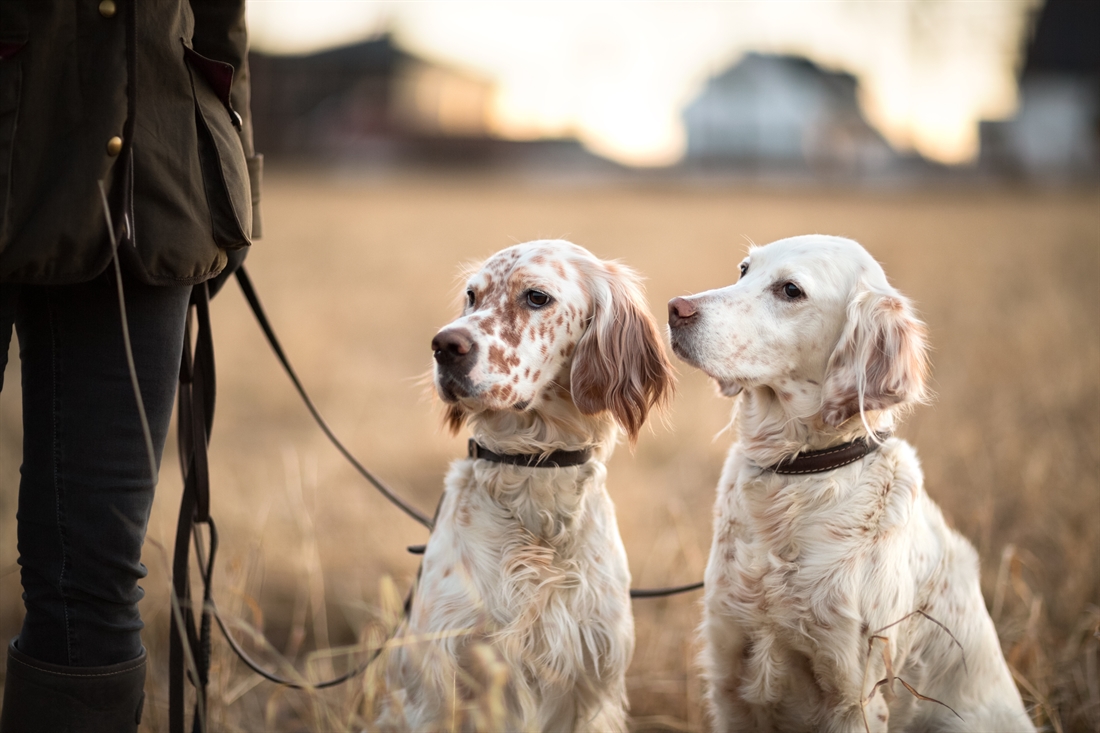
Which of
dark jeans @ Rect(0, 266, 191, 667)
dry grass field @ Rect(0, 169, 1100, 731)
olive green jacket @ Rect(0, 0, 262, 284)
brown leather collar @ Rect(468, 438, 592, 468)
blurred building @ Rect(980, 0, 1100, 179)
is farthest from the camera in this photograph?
blurred building @ Rect(980, 0, 1100, 179)

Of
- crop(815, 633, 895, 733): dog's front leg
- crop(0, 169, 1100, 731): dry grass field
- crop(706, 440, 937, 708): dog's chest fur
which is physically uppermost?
crop(706, 440, 937, 708): dog's chest fur

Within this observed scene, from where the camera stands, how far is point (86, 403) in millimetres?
1586

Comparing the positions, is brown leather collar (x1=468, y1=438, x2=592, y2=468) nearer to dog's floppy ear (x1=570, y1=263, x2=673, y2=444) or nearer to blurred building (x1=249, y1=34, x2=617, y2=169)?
dog's floppy ear (x1=570, y1=263, x2=673, y2=444)

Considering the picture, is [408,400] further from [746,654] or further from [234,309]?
[746,654]

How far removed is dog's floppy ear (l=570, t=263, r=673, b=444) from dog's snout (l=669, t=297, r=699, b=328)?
0.17 metres

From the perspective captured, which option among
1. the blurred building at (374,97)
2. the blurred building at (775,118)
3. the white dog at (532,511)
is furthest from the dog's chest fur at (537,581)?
the blurred building at (775,118)

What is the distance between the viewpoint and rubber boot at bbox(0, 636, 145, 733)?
1.60 metres

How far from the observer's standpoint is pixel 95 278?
158 centimetres

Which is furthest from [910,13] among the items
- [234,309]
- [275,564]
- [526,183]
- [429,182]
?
[275,564]

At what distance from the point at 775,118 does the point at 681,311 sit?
4281 cm

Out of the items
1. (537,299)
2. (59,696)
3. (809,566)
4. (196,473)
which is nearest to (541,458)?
(537,299)

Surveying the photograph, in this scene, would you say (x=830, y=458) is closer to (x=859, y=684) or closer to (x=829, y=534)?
(x=829, y=534)

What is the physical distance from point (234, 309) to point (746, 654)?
7.32m

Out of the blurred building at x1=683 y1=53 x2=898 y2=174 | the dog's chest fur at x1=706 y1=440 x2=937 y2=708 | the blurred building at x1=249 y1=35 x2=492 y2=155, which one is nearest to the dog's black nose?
the dog's chest fur at x1=706 y1=440 x2=937 y2=708
